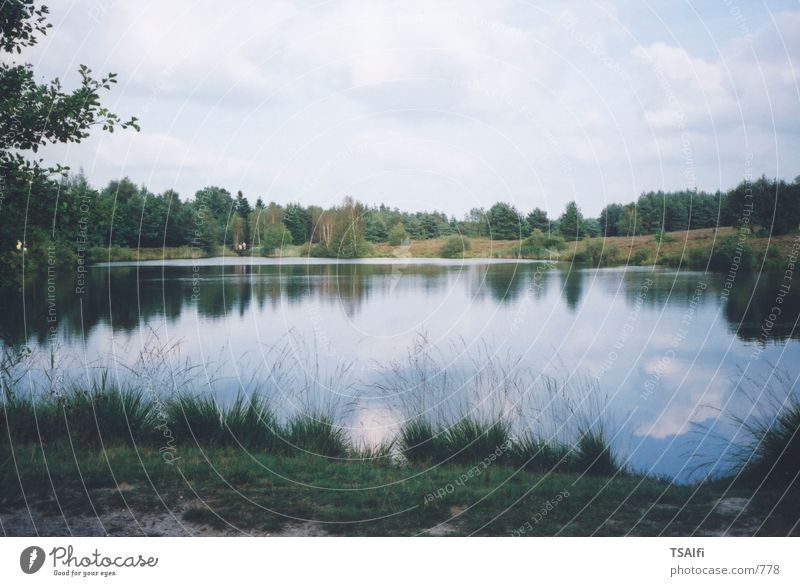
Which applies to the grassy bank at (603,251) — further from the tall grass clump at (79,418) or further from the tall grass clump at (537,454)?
the tall grass clump at (537,454)

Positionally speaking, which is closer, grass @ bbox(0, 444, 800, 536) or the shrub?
grass @ bbox(0, 444, 800, 536)

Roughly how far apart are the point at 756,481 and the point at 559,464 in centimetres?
177

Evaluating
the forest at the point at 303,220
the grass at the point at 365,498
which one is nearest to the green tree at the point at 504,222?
the forest at the point at 303,220

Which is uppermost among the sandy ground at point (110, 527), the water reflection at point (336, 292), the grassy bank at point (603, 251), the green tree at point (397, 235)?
the green tree at point (397, 235)

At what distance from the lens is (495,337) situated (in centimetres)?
744

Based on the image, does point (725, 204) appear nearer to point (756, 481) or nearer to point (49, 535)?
point (756, 481)

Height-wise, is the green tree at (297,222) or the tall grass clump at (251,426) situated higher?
the green tree at (297,222)

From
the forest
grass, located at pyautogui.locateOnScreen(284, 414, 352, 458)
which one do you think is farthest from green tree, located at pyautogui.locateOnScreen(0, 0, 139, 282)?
grass, located at pyautogui.locateOnScreen(284, 414, 352, 458)

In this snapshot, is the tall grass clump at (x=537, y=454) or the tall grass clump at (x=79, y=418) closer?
the tall grass clump at (x=537, y=454)

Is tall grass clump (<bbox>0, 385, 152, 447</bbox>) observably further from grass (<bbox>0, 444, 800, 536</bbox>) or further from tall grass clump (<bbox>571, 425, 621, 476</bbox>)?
tall grass clump (<bbox>571, 425, 621, 476</bbox>)

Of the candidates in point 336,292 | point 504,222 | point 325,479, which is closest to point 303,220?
point 336,292

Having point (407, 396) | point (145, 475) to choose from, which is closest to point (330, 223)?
point (407, 396)

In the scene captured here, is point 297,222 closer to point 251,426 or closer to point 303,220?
point 303,220

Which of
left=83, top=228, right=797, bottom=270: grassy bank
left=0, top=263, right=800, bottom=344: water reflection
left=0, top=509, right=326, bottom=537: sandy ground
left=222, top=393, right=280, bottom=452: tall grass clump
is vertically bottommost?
left=0, top=509, right=326, bottom=537: sandy ground
